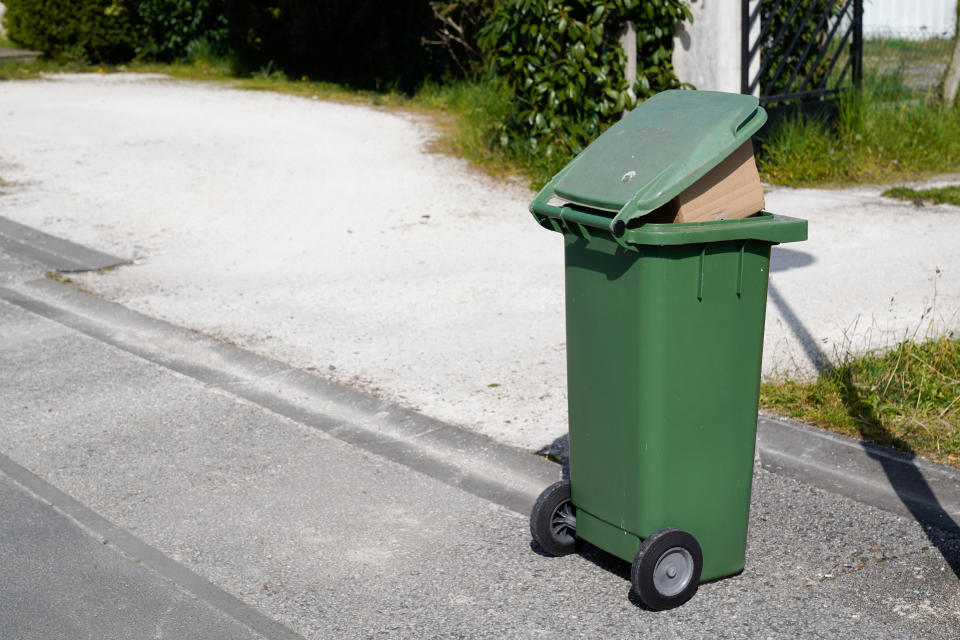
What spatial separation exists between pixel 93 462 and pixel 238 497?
76 cm

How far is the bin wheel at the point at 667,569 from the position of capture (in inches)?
126

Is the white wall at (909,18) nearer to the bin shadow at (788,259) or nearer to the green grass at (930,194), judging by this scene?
the green grass at (930,194)

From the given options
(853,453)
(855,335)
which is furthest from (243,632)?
(855,335)

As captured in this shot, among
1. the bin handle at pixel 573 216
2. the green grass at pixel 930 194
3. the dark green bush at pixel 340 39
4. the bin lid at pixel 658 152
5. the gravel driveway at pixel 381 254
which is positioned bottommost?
the green grass at pixel 930 194

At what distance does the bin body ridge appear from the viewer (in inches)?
122

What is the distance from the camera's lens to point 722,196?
3.16 metres

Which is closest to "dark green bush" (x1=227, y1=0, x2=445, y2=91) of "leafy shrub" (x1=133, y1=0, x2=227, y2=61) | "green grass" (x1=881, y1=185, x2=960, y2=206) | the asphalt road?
"leafy shrub" (x1=133, y1=0, x2=227, y2=61)

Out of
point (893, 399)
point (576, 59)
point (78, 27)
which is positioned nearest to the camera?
point (893, 399)

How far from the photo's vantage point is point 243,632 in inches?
127

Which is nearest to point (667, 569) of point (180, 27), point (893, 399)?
point (893, 399)

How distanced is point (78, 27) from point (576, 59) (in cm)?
1092

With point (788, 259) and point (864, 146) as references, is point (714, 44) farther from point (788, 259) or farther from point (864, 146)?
point (788, 259)

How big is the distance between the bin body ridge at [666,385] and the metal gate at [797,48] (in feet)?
19.9

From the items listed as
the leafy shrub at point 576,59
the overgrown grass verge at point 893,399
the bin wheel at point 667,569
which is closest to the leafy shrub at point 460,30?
the leafy shrub at point 576,59
